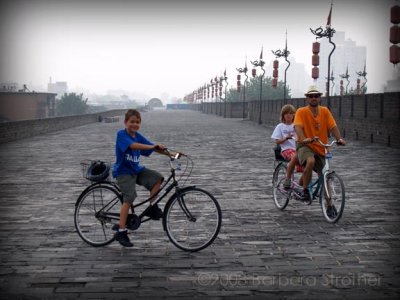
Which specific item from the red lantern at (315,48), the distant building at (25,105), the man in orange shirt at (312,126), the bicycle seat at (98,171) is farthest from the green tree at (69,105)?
the bicycle seat at (98,171)

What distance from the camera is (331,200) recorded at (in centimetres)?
671

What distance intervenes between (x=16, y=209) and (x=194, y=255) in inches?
144

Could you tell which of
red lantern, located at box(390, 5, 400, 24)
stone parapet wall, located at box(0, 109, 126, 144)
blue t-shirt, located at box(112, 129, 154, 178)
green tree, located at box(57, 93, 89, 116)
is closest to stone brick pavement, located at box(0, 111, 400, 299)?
blue t-shirt, located at box(112, 129, 154, 178)

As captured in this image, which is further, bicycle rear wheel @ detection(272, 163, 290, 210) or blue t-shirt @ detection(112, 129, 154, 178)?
bicycle rear wheel @ detection(272, 163, 290, 210)

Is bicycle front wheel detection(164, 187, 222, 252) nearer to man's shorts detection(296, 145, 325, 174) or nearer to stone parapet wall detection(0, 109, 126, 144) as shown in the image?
man's shorts detection(296, 145, 325, 174)

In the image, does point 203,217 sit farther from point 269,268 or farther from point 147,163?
point 147,163

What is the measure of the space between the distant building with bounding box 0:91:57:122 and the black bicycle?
199 ft

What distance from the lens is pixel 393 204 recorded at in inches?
316

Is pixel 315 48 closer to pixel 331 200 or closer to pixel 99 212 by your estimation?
pixel 331 200

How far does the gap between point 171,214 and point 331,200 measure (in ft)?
8.27

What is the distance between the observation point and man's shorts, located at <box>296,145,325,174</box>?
22.0 ft

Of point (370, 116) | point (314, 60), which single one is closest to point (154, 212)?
point (370, 116)

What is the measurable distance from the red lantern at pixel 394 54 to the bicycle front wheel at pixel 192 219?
16.7 meters

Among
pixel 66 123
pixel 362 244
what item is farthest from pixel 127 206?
pixel 66 123
